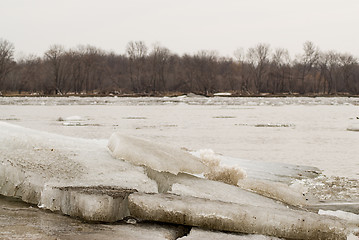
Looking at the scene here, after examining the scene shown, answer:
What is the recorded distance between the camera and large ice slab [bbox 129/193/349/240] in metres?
3.63

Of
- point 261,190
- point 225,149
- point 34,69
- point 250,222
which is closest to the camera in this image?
point 250,222

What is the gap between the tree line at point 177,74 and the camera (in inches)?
2884

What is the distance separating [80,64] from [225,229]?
77947 mm

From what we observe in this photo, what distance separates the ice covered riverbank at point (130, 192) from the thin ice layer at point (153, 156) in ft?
0.08

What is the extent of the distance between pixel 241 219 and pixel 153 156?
165 centimetres

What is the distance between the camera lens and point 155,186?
4.59 metres

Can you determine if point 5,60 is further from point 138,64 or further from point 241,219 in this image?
point 241,219

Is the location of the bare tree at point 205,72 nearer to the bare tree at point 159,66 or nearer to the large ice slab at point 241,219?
the bare tree at point 159,66

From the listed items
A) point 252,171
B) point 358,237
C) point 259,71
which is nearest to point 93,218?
point 358,237

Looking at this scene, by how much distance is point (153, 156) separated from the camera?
5.04m

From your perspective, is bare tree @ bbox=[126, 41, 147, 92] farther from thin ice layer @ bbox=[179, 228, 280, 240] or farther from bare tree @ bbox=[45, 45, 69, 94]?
thin ice layer @ bbox=[179, 228, 280, 240]

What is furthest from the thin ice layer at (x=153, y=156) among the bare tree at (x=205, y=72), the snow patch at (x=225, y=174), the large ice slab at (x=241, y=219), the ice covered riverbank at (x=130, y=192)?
the bare tree at (x=205, y=72)

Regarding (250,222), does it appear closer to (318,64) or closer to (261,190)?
(261,190)

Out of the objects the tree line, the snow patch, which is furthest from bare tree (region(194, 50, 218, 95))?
the snow patch
